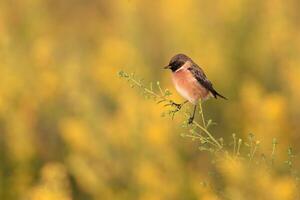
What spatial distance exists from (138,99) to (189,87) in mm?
2427

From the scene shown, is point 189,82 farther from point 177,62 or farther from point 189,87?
point 177,62

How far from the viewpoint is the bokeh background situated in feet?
18.9

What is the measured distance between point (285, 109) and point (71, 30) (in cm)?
380

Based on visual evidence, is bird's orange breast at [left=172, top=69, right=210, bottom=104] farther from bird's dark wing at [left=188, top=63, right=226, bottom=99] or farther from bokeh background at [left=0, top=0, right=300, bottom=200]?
bokeh background at [left=0, top=0, right=300, bottom=200]

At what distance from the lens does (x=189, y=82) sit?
353 cm

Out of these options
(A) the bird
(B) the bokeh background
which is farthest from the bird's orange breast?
(B) the bokeh background

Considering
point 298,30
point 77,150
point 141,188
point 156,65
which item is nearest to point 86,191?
point 77,150

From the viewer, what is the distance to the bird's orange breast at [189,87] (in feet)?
11.5

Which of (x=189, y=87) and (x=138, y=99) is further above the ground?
(x=138, y=99)

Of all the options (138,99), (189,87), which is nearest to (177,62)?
(189,87)

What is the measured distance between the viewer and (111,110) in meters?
6.80

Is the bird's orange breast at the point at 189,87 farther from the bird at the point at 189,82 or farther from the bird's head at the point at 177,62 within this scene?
the bird's head at the point at 177,62

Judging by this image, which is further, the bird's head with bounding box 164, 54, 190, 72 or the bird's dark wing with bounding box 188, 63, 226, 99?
the bird's dark wing with bounding box 188, 63, 226, 99

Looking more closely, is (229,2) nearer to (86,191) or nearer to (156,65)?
(156,65)
